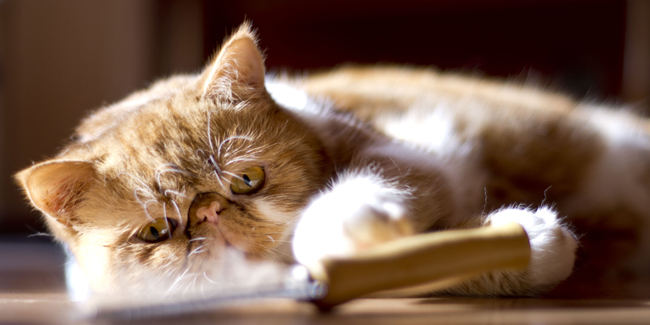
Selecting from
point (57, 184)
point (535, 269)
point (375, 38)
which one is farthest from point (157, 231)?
point (375, 38)

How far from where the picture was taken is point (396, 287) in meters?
0.60

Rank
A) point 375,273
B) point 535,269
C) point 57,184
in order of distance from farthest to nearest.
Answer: point 57,184
point 535,269
point 375,273

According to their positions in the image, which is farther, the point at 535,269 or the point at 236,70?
the point at 236,70

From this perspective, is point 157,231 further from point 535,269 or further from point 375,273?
point 535,269

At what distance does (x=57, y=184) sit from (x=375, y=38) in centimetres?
239

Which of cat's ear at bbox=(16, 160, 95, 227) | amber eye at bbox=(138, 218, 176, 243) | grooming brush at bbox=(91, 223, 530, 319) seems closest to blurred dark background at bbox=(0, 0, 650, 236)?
cat's ear at bbox=(16, 160, 95, 227)

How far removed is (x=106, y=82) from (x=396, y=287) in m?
2.39

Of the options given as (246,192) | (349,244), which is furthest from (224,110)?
(349,244)

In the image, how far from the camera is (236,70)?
1.00 meters

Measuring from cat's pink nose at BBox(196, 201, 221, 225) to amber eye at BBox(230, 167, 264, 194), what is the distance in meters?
0.05

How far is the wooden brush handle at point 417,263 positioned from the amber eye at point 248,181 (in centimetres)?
33

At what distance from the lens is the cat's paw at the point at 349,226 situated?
0.67m

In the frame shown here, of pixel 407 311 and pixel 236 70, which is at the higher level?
pixel 236 70

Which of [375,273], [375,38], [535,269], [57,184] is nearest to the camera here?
[375,273]
